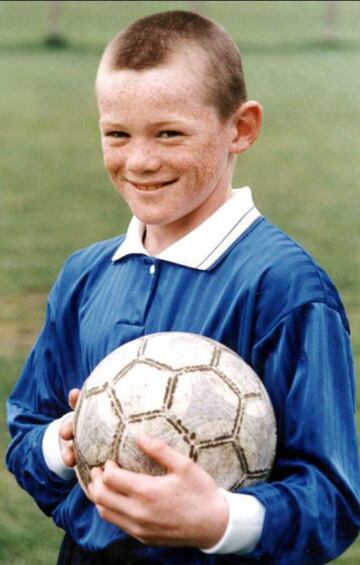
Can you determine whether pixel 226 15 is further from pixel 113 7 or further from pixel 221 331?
pixel 221 331

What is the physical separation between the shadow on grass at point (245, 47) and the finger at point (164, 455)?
1572cm

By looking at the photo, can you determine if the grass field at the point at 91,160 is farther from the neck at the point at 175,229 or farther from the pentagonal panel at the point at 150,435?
the pentagonal panel at the point at 150,435

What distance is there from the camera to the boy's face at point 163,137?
2.88m

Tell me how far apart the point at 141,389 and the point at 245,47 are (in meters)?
16.3

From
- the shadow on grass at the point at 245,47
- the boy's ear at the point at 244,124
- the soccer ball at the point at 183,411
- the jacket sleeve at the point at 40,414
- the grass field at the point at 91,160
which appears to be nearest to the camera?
the soccer ball at the point at 183,411

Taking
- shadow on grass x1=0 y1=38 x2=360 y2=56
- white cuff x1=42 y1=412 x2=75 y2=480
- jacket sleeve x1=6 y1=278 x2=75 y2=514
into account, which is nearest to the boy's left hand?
white cuff x1=42 y1=412 x2=75 y2=480

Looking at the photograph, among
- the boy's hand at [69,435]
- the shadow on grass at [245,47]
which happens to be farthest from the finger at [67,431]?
the shadow on grass at [245,47]

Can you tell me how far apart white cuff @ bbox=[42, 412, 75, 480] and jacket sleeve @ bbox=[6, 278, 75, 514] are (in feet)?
0.09

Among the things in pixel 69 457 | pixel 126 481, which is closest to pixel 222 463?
pixel 126 481

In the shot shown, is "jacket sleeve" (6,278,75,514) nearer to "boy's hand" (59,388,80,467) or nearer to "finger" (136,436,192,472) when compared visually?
"boy's hand" (59,388,80,467)

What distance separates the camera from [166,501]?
2543 mm

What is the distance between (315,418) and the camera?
2.72 meters

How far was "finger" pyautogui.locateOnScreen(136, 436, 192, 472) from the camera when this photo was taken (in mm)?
2549

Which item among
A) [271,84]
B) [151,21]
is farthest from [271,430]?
[271,84]
